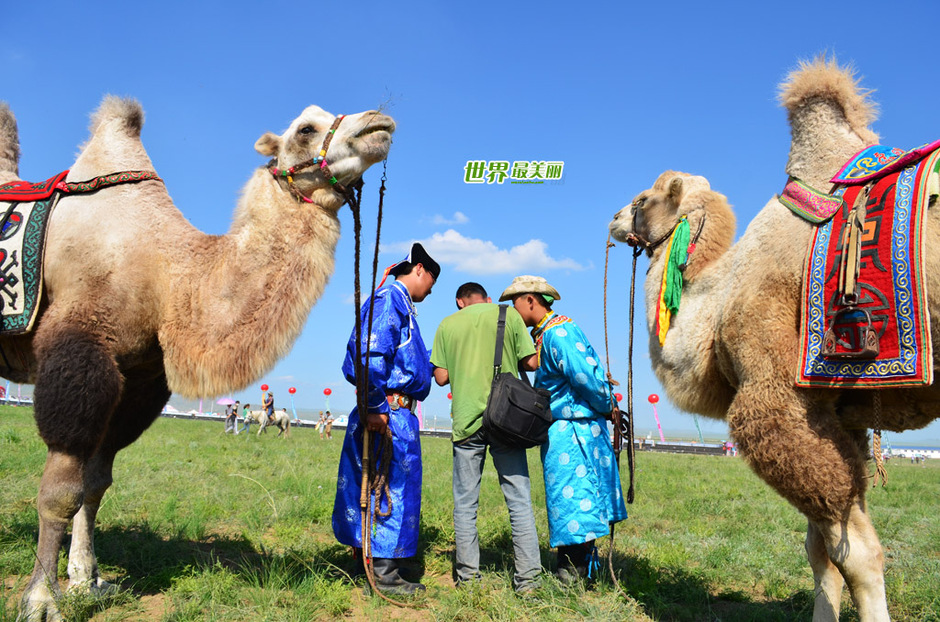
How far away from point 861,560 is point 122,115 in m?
5.22

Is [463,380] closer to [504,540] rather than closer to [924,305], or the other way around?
[504,540]

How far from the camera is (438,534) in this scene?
5707 millimetres

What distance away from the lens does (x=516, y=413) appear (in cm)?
395

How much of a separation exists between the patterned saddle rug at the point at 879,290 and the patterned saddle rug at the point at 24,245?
4228 mm

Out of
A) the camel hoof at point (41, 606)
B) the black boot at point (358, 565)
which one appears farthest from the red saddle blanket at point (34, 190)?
the black boot at point (358, 565)

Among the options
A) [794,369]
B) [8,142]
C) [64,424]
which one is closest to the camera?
[794,369]

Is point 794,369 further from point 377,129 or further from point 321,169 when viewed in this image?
point 321,169

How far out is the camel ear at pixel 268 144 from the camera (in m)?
3.93

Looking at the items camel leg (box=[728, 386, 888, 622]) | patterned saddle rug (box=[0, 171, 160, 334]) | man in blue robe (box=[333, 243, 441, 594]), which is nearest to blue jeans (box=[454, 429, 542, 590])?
man in blue robe (box=[333, 243, 441, 594])

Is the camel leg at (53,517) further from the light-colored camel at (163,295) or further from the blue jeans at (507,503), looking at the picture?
the blue jeans at (507,503)

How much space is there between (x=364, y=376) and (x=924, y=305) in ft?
9.64

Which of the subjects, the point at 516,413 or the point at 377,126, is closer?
the point at 377,126

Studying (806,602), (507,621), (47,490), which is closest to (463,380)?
(507,621)

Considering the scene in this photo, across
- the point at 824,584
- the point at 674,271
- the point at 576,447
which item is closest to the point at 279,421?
the point at 576,447
